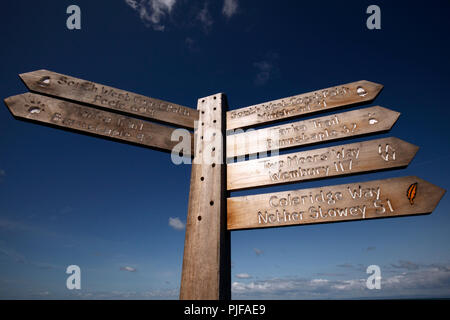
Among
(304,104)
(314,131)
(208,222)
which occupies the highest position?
(304,104)

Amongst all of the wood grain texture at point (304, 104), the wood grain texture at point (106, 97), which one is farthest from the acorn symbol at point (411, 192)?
the wood grain texture at point (106, 97)

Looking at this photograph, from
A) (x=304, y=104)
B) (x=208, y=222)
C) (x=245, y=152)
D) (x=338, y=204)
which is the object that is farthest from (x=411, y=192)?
(x=208, y=222)

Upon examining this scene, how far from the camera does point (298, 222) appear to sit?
248 centimetres

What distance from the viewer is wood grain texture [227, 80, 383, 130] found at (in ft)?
9.50

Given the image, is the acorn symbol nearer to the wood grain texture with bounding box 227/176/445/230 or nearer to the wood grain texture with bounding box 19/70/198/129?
the wood grain texture with bounding box 227/176/445/230

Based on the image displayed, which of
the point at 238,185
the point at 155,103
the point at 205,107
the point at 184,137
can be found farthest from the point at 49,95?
the point at 238,185

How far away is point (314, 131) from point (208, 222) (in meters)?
1.60

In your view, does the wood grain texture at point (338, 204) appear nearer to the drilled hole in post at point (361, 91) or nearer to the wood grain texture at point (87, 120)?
the drilled hole in post at point (361, 91)

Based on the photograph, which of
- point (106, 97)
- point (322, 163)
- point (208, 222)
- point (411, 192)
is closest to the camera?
point (411, 192)

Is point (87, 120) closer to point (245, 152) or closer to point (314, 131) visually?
point (245, 152)

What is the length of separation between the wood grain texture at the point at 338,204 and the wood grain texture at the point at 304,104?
1022mm

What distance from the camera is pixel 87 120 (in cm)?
297

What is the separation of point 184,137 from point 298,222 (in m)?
1.75

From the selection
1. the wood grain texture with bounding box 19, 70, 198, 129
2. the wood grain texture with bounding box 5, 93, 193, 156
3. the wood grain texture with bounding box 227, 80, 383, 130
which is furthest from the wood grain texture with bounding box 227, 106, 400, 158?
the wood grain texture with bounding box 5, 93, 193, 156
